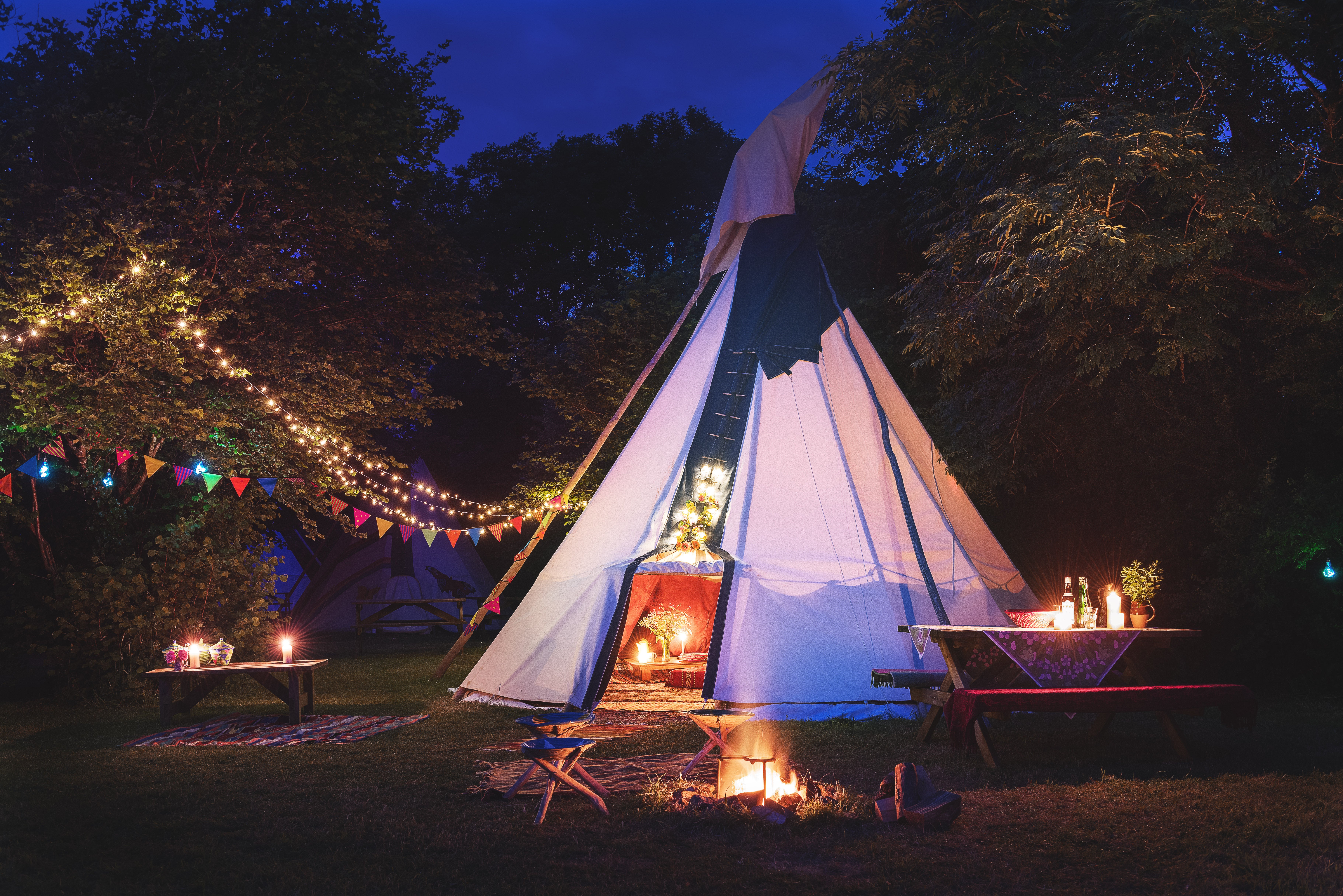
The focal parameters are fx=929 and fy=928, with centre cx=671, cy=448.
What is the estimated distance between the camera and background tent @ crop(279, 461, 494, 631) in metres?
17.5

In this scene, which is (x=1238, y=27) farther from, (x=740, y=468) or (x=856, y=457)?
(x=740, y=468)

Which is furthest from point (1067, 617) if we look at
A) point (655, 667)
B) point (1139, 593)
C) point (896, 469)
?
point (655, 667)

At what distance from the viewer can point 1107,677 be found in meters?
5.85

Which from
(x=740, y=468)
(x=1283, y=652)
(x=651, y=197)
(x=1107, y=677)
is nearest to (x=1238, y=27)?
(x=1107, y=677)

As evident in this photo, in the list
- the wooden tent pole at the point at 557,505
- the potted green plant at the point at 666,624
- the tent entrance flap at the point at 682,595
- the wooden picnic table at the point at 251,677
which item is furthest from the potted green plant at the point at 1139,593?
the wooden picnic table at the point at 251,677

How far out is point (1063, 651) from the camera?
5453 millimetres

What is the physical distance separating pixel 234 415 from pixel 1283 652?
10238 mm

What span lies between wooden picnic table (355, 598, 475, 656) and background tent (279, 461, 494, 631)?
0.67 feet

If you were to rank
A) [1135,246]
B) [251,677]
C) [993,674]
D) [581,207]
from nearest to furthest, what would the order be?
[993,674] → [1135,246] → [251,677] → [581,207]

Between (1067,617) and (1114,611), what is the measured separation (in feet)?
0.95

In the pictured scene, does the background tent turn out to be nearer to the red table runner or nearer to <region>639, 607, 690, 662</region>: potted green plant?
<region>639, 607, 690, 662</region>: potted green plant

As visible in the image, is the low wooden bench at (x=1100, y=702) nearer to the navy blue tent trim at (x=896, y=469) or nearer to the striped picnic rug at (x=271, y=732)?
the navy blue tent trim at (x=896, y=469)

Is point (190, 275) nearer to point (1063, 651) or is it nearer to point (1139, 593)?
point (1063, 651)

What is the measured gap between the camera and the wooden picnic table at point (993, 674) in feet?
17.9
